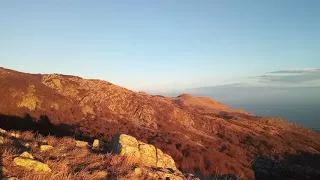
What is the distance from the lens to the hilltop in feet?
83.6

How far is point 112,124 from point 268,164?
2442 cm

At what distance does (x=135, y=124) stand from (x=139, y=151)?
25.6 metres

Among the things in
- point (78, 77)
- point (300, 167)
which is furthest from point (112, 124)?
point (300, 167)

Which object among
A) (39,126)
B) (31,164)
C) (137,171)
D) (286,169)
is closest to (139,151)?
(137,171)

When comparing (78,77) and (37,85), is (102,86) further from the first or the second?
(37,85)

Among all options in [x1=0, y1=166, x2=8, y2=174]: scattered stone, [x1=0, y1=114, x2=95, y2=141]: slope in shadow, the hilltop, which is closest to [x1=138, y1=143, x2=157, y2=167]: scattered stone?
[x1=0, y1=166, x2=8, y2=174]: scattered stone

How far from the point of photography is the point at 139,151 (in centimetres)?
1043

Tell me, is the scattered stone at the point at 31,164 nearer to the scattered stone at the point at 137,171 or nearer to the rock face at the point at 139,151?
the scattered stone at the point at 137,171

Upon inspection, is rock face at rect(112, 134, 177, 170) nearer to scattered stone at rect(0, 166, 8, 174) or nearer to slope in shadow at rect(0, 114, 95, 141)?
scattered stone at rect(0, 166, 8, 174)

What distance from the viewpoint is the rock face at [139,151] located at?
9.85 metres

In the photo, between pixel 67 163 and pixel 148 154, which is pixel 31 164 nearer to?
pixel 67 163

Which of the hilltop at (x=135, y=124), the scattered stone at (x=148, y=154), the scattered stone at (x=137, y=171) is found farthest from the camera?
the hilltop at (x=135, y=124)

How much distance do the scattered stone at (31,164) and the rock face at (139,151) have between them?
3600 mm

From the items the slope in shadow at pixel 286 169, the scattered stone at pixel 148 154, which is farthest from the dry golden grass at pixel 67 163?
the slope in shadow at pixel 286 169
